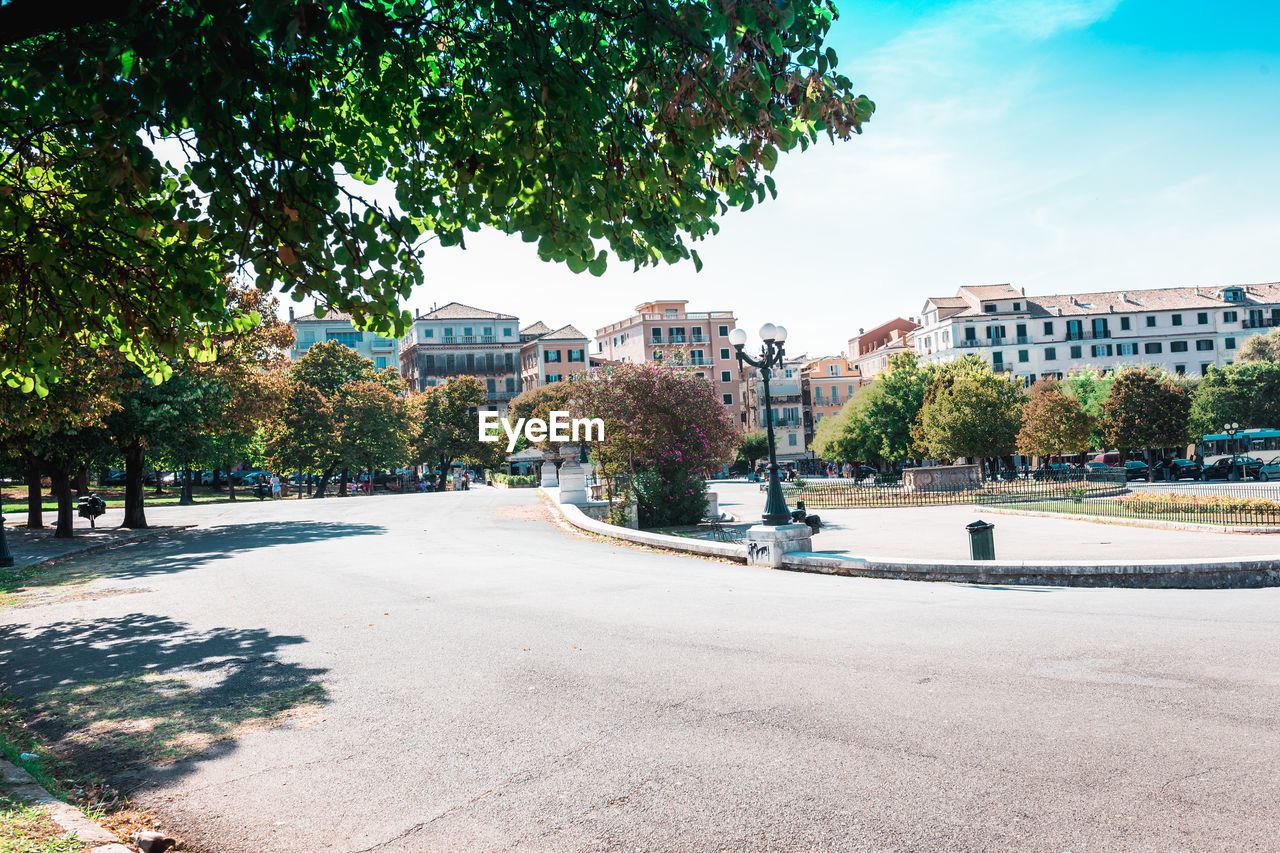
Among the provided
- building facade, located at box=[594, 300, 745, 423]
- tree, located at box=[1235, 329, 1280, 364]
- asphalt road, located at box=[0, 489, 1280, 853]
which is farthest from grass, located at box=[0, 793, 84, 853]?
building facade, located at box=[594, 300, 745, 423]

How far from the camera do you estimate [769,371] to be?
16.9m

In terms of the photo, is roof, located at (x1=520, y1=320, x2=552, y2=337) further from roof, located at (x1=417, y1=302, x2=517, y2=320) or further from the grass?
the grass

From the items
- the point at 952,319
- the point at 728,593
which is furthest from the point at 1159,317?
the point at 728,593

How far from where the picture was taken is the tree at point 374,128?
456 cm

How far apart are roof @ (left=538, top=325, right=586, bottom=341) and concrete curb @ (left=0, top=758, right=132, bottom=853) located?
88361mm

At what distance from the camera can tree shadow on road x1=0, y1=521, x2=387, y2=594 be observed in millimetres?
16297

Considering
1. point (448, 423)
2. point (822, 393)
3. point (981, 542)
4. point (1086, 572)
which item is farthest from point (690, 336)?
point (1086, 572)

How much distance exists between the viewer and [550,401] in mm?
72375

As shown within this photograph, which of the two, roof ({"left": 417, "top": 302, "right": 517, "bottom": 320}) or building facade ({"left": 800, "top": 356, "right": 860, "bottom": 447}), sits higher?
roof ({"left": 417, "top": 302, "right": 517, "bottom": 320})

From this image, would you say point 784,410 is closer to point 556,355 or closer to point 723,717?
point 556,355

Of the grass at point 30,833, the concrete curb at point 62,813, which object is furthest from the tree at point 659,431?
the grass at point 30,833

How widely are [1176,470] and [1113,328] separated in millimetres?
39069

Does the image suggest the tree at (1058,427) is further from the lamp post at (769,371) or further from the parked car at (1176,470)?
the lamp post at (769,371)

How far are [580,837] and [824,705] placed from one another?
2.45m
